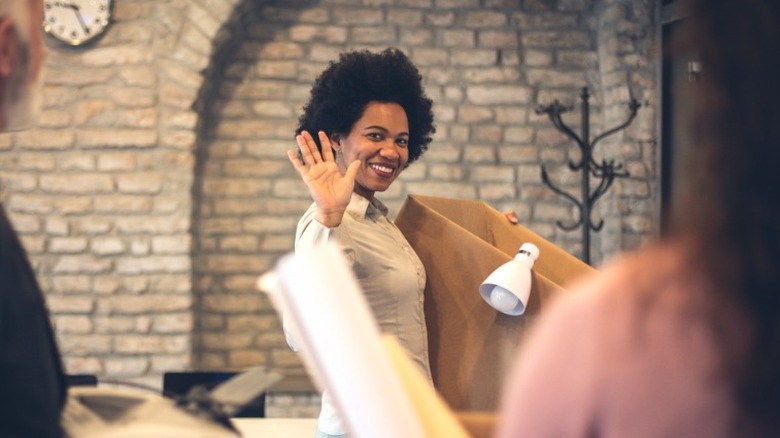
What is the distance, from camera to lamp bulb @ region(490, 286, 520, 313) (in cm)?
196

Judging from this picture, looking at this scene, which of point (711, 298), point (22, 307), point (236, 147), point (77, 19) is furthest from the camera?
point (236, 147)

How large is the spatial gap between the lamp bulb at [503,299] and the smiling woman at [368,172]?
210 millimetres

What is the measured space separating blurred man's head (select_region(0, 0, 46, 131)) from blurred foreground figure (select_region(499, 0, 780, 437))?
0.52 m

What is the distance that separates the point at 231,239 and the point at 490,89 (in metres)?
1.50

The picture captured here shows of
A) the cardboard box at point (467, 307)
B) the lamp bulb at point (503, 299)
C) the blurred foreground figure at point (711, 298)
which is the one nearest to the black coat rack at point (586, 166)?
the cardboard box at point (467, 307)

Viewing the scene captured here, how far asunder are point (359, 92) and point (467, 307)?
27.7 inches

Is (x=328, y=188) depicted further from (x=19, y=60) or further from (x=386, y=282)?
(x=19, y=60)

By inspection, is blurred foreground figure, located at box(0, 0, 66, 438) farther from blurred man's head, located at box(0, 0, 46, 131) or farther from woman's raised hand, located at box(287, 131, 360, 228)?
woman's raised hand, located at box(287, 131, 360, 228)

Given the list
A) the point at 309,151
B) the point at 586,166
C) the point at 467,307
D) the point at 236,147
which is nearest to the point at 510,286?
the point at 467,307

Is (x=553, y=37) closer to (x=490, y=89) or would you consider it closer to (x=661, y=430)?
(x=490, y=89)

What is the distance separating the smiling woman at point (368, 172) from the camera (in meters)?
1.99

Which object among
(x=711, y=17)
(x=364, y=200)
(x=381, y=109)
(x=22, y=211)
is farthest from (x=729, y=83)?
(x=22, y=211)

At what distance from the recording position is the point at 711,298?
1.75 ft

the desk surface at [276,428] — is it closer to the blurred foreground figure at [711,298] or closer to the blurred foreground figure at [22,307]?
the blurred foreground figure at [22,307]
